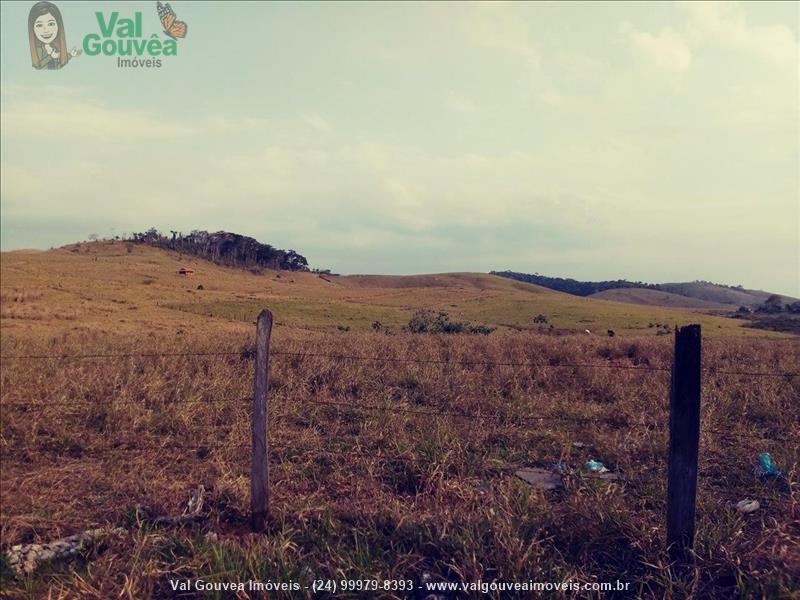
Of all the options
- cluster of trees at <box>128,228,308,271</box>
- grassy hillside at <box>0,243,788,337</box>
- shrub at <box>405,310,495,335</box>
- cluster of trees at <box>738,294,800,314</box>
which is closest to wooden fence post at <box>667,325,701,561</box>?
grassy hillside at <box>0,243,788,337</box>

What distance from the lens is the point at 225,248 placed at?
71.2 meters

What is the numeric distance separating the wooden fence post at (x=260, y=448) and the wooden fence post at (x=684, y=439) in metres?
3.04

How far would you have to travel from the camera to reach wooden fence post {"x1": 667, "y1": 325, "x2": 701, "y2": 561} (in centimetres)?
390

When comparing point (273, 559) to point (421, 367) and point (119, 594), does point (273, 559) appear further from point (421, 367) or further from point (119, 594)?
point (421, 367)

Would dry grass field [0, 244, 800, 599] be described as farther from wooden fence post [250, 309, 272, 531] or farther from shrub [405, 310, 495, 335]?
shrub [405, 310, 495, 335]

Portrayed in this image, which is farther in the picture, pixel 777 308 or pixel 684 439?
pixel 777 308

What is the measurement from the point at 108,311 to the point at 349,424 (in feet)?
63.9

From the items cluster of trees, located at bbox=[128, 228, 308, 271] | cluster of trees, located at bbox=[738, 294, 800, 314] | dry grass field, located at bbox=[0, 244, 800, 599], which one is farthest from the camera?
cluster of trees, located at bbox=[128, 228, 308, 271]

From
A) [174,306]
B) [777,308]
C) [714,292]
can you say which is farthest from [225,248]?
[714,292]

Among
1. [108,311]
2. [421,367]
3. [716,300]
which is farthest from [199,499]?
[716,300]

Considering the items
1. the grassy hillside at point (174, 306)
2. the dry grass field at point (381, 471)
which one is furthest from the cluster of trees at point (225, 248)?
the dry grass field at point (381, 471)

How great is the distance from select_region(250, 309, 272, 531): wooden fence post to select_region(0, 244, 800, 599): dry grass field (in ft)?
0.63

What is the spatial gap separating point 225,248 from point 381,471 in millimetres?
69945

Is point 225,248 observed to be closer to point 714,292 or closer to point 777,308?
point 777,308
